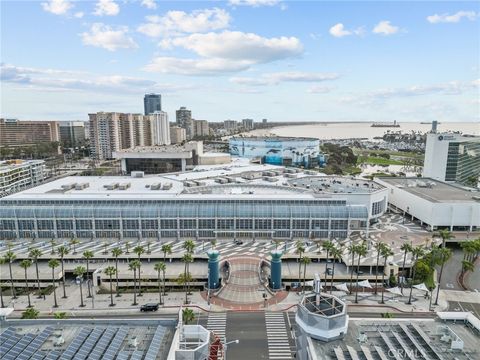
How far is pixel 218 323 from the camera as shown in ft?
183

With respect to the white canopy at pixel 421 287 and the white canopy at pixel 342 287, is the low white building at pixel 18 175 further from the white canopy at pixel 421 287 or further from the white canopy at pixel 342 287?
the white canopy at pixel 421 287

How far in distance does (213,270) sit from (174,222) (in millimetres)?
23216

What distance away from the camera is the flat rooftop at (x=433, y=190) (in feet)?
326

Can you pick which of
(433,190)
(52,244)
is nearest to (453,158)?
(433,190)

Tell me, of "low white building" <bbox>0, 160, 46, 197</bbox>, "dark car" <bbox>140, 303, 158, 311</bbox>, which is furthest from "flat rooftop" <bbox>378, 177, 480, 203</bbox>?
"low white building" <bbox>0, 160, 46, 197</bbox>

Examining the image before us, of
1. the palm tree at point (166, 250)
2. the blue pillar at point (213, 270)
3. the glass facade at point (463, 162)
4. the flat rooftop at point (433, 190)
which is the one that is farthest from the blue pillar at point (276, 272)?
the glass facade at point (463, 162)

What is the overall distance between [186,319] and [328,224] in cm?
4727

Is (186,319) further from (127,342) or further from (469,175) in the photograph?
(469,175)

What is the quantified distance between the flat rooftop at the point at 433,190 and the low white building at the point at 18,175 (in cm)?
14000

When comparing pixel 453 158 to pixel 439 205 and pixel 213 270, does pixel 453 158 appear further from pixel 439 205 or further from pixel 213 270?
pixel 213 270

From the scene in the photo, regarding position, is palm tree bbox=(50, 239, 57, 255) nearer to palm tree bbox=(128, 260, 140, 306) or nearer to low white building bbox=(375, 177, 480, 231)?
palm tree bbox=(128, 260, 140, 306)

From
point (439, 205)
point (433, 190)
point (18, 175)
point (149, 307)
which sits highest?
point (433, 190)

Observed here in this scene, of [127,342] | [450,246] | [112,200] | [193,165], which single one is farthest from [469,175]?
[127,342]

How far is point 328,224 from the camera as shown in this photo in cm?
8531
